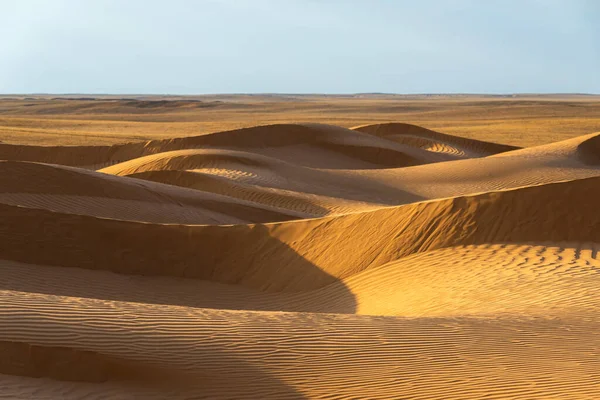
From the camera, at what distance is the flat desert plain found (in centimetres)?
649

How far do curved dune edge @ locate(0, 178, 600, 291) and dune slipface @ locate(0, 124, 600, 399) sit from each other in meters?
0.03

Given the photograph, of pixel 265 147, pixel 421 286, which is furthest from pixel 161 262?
pixel 265 147

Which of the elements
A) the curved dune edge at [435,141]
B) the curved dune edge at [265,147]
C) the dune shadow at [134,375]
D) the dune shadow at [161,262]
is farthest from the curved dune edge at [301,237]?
the curved dune edge at [435,141]

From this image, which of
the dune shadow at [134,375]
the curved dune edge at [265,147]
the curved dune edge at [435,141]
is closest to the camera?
the dune shadow at [134,375]

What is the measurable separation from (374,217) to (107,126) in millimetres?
44706

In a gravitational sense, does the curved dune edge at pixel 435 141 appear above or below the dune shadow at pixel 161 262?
above

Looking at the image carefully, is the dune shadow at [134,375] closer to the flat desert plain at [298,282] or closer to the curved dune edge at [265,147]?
the flat desert plain at [298,282]

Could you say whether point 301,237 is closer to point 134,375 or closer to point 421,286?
point 421,286

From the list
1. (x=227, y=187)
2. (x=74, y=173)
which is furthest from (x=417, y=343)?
(x=227, y=187)

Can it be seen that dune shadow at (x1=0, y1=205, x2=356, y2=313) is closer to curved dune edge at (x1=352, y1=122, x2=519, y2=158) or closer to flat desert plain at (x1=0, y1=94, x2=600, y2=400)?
flat desert plain at (x1=0, y1=94, x2=600, y2=400)

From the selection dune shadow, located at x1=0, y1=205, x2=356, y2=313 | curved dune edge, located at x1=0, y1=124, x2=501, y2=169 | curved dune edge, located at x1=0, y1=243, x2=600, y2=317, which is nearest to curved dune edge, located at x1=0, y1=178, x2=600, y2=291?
dune shadow, located at x1=0, y1=205, x2=356, y2=313

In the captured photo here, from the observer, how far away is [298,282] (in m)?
12.3

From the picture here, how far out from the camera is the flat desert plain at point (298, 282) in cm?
649

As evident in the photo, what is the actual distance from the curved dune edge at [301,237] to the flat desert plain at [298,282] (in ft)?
0.09
